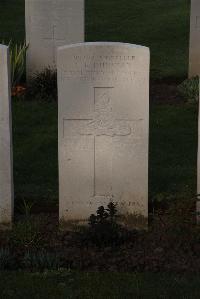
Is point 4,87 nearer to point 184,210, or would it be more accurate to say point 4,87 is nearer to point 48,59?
point 184,210

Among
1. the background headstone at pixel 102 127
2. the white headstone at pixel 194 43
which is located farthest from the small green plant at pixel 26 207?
the white headstone at pixel 194 43

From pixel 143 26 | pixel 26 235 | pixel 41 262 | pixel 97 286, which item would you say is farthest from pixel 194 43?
pixel 97 286

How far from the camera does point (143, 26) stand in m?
19.7

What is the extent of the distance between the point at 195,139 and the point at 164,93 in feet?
9.02

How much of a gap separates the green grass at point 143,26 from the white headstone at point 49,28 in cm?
207

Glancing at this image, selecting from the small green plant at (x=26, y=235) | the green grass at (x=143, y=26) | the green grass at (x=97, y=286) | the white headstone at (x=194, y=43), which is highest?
the green grass at (x=143, y=26)

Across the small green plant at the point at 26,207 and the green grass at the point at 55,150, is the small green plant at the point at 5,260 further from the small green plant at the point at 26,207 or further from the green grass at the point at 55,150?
the green grass at the point at 55,150

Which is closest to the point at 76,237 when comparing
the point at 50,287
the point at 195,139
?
the point at 50,287

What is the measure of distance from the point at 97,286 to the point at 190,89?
685cm

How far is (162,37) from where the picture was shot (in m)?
18.3

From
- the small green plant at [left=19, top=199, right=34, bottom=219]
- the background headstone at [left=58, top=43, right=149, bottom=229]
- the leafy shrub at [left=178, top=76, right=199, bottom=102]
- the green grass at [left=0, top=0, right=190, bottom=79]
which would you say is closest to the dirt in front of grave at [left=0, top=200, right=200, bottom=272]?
the small green plant at [left=19, top=199, right=34, bottom=219]

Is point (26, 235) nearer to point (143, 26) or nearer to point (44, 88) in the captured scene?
point (44, 88)

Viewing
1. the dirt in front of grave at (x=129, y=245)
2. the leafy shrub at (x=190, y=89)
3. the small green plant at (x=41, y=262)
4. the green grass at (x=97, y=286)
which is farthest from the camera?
the leafy shrub at (x=190, y=89)

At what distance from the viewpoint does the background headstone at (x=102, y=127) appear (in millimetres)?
6723
